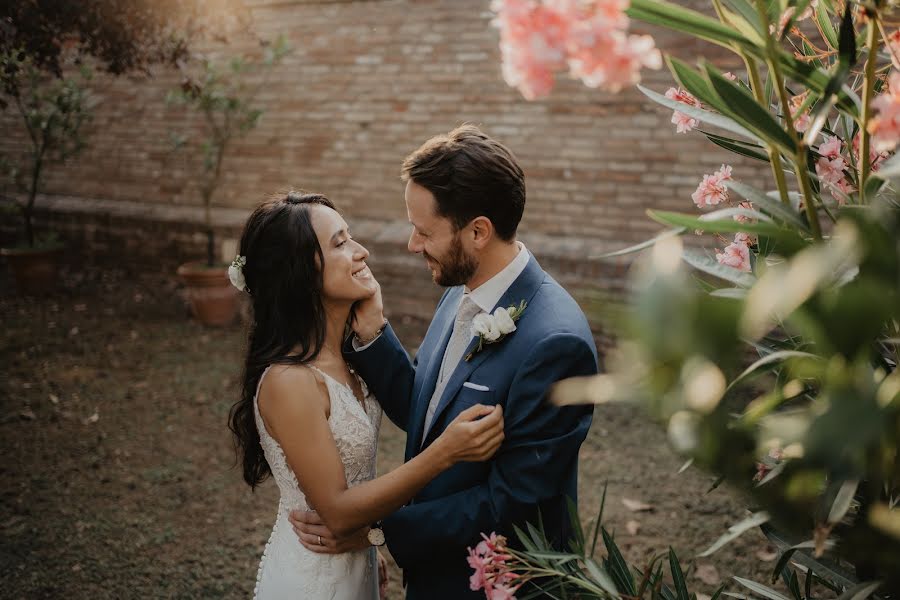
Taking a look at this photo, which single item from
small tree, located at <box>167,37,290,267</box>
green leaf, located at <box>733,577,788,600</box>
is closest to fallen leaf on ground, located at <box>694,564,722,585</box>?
green leaf, located at <box>733,577,788,600</box>

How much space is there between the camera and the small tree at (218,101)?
637cm

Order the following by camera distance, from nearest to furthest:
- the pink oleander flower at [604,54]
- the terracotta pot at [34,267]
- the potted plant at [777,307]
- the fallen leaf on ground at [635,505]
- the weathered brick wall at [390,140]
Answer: the potted plant at [777,307]
the pink oleander flower at [604,54]
the fallen leaf on ground at [635,505]
the weathered brick wall at [390,140]
the terracotta pot at [34,267]

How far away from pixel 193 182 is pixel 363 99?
2.26m

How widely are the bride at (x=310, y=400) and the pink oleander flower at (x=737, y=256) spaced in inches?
38.2

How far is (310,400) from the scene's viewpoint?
1.84 meters

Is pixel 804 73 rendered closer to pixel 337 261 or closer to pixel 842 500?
pixel 842 500

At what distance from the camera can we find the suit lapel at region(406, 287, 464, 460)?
1.95 meters

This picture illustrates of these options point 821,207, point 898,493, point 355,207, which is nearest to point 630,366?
point 821,207

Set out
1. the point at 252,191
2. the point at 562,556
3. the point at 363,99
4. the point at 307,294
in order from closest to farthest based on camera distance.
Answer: the point at 562,556, the point at 307,294, the point at 363,99, the point at 252,191

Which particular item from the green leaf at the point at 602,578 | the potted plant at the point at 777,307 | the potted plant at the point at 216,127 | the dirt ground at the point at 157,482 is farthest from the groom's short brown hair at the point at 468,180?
the potted plant at the point at 216,127

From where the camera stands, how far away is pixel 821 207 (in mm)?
1035

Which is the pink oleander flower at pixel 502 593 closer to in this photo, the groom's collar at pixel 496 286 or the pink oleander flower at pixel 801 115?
the groom's collar at pixel 496 286

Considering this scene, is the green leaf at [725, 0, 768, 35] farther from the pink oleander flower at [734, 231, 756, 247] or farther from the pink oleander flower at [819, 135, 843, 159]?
the pink oleander flower at [734, 231, 756, 247]

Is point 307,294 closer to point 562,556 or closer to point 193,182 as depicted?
point 562,556
